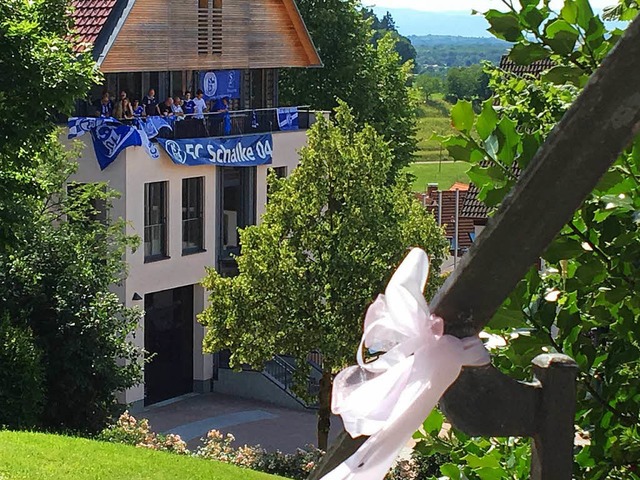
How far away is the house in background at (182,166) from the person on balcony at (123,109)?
26.9 inches

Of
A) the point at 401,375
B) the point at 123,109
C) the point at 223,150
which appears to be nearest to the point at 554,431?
the point at 401,375

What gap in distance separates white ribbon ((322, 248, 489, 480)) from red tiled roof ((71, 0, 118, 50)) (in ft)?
84.8

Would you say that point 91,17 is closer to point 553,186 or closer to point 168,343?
point 168,343

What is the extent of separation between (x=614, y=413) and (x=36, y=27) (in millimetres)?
12035

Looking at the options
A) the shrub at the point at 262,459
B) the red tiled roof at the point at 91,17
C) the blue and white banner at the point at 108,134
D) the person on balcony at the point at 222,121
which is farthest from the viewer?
the person on balcony at the point at 222,121

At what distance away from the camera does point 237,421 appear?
27625 mm

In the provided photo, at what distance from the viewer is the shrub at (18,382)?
18.2m

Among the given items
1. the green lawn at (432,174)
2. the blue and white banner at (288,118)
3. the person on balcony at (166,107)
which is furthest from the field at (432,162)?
the person on balcony at (166,107)

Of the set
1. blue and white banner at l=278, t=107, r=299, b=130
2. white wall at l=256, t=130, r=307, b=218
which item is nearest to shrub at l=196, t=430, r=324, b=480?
white wall at l=256, t=130, r=307, b=218

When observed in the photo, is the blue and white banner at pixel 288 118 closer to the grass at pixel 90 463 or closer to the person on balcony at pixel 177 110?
the person on balcony at pixel 177 110

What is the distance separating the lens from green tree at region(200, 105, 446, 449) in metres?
22.0

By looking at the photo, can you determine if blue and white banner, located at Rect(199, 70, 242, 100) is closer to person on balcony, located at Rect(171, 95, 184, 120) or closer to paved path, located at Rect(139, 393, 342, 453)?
person on balcony, located at Rect(171, 95, 184, 120)

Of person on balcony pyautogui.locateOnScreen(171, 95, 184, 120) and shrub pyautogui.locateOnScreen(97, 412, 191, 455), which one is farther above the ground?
person on balcony pyautogui.locateOnScreen(171, 95, 184, 120)

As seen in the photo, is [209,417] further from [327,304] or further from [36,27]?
[36,27]
